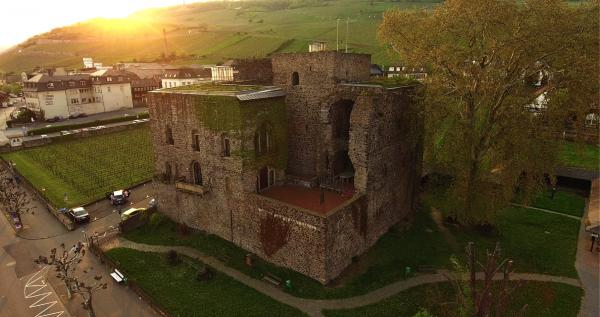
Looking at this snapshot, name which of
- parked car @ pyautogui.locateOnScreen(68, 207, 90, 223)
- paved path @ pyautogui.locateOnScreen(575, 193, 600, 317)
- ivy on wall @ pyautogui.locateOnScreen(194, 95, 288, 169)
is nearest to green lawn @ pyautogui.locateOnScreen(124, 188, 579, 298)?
paved path @ pyautogui.locateOnScreen(575, 193, 600, 317)

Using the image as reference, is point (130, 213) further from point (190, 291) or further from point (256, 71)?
point (256, 71)

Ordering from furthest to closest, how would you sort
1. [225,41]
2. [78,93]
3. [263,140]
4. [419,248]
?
[225,41]
[78,93]
[419,248]
[263,140]

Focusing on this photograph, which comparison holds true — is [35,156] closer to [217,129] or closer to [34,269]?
[34,269]

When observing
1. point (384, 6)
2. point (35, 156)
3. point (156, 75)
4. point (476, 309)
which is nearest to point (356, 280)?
point (476, 309)

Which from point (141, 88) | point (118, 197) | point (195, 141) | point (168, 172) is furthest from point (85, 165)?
point (141, 88)

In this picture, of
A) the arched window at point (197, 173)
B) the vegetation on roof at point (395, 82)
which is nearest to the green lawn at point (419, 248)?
the arched window at point (197, 173)

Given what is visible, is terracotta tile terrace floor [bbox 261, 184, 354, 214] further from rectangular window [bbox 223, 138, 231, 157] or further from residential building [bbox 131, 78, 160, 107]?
residential building [bbox 131, 78, 160, 107]
